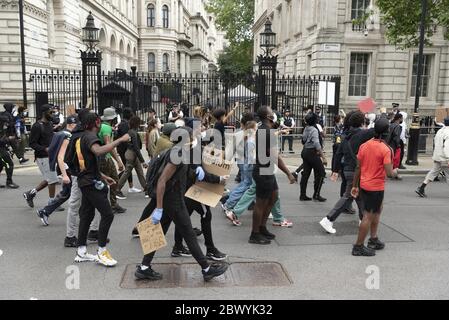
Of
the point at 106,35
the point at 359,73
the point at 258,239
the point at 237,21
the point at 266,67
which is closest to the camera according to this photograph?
the point at 258,239

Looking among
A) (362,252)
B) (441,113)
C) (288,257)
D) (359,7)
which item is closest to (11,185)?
(288,257)

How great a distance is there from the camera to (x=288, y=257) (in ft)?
19.6

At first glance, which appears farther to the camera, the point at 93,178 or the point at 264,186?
the point at 264,186

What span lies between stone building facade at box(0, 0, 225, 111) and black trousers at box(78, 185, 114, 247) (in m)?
18.7

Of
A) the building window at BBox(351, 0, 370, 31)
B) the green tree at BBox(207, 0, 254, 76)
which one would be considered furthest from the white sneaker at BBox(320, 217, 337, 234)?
the green tree at BBox(207, 0, 254, 76)

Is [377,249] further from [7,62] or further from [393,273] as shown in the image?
[7,62]

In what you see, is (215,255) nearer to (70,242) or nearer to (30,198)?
(70,242)

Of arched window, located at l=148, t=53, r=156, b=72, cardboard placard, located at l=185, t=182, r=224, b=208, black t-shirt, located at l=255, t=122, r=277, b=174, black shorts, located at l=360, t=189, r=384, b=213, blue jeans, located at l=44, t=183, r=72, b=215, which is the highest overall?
arched window, located at l=148, t=53, r=156, b=72

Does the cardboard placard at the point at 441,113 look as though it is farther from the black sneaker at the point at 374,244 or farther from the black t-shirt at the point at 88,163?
the black t-shirt at the point at 88,163

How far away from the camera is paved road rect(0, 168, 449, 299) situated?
4883mm

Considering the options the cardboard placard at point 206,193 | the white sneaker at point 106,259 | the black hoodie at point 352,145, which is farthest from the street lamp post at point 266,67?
the white sneaker at point 106,259

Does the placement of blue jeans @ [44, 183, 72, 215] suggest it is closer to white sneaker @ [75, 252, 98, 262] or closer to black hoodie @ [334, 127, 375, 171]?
white sneaker @ [75, 252, 98, 262]

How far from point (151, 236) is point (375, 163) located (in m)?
2.88

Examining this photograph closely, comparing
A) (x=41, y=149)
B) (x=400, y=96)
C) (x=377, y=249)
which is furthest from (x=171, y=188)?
(x=400, y=96)
